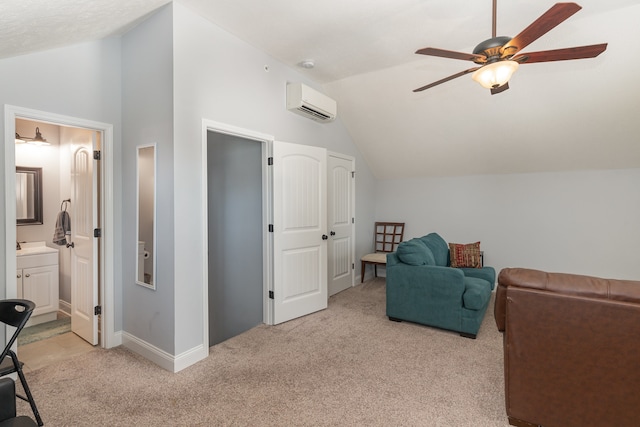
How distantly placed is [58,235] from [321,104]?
3301 mm


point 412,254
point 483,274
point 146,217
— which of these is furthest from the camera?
point 483,274

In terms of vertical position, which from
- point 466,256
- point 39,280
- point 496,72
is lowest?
point 39,280

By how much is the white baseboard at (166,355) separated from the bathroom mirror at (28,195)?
206cm

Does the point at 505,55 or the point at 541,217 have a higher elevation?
the point at 505,55

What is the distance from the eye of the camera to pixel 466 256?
4.52 metres

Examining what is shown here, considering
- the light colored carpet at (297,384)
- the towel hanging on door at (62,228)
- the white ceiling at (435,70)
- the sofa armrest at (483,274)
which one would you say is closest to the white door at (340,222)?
the white ceiling at (435,70)

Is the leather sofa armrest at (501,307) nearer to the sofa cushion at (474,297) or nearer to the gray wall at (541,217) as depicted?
the sofa cushion at (474,297)

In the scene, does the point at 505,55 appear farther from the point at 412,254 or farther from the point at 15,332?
the point at 15,332

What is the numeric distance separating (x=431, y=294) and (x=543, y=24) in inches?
96.9

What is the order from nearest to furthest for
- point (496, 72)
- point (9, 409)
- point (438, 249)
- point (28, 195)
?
point (9, 409) < point (496, 72) < point (28, 195) < point (438, 249)

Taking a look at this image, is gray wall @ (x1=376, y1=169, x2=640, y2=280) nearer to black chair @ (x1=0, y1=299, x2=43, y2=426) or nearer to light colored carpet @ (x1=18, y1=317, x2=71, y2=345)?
light colored carpet @ (x1=18, y1=317, x2=71, y2=345)

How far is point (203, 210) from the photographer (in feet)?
9.13

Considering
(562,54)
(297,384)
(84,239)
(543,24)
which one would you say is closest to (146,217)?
(84,239)

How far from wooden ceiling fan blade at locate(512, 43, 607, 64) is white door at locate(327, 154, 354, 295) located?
2.83 meters
